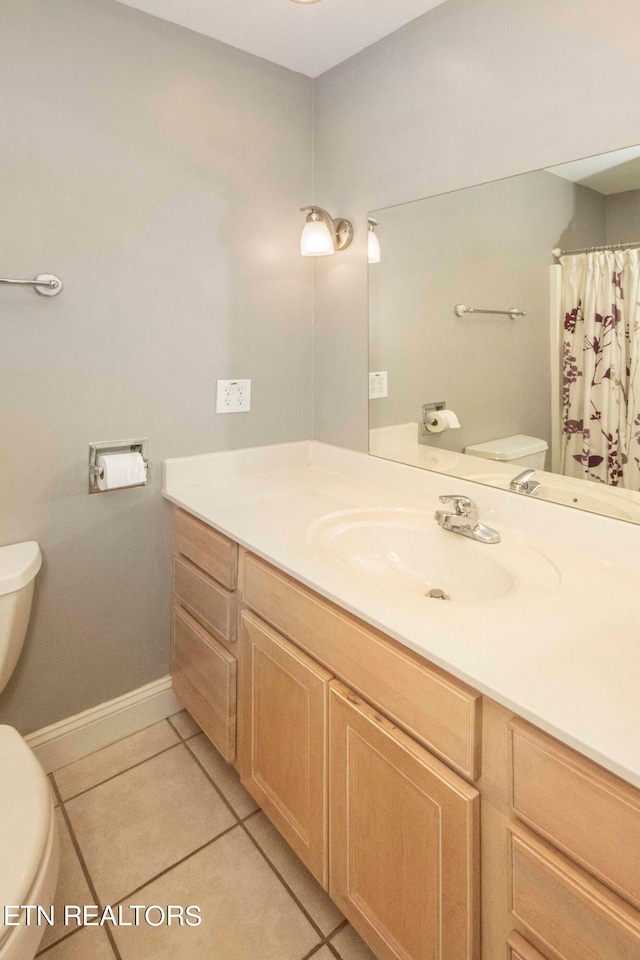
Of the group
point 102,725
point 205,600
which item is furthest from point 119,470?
point 102,725

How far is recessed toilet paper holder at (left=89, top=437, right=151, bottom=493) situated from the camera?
1505 mm

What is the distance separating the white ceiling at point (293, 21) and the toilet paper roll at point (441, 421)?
1054 mm

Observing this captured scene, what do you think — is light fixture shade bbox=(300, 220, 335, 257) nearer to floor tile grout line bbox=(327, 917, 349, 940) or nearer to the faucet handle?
the faucet handle

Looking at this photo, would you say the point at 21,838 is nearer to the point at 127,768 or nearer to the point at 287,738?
the point at 287,738

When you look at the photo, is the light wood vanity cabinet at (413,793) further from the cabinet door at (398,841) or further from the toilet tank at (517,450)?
the toilet tank at (517,450)

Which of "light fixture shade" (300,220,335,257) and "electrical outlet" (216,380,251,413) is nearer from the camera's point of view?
"light fixture shade" (300,220,335,257)

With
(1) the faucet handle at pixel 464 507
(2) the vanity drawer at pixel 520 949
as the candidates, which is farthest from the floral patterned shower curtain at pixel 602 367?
(2) the vanity drawer at pixel 520 949

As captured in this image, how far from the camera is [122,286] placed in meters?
1.49

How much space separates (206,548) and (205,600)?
157 mm

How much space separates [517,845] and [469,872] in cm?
12

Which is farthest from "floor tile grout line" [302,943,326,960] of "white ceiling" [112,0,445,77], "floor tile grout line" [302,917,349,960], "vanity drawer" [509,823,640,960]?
"white ceiling" [112,0,445,77]

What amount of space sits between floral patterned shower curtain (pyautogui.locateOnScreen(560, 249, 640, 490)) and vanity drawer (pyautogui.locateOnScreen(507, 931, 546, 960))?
82 centimetres

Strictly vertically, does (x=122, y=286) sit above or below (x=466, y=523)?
above

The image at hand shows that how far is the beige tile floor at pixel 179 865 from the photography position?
1.13 metres
